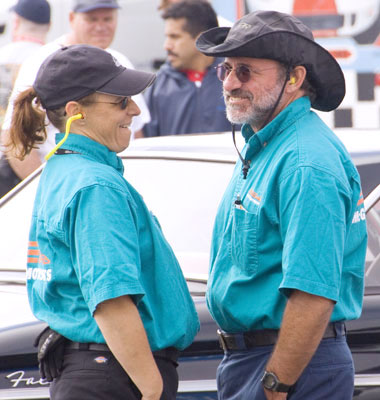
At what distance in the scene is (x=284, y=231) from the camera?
264 centimetres

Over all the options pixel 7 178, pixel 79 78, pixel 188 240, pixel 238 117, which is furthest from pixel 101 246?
pixel 7 178

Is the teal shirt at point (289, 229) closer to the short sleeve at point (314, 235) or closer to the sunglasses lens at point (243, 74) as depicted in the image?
the short sleeve at point (314, 235)

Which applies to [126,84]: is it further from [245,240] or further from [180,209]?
[180,209]

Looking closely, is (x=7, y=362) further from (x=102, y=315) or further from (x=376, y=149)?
(x=376, y=149)

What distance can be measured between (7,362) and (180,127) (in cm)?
349

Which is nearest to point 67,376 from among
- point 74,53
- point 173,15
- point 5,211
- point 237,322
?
point 237,322

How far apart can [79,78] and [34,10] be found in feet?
14.3

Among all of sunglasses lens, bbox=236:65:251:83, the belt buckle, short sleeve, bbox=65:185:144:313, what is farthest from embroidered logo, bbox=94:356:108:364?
sunglasses lens, bbox=236:65:251:83

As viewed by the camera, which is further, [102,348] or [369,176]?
[369,176]

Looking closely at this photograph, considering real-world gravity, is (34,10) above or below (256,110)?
below

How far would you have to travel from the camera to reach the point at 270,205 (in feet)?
8.77

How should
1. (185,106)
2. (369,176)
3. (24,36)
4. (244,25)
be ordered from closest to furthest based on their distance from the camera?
(244,25), (369,176), (185,106), (24,36)

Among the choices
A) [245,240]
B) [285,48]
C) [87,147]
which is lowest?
[245,240]

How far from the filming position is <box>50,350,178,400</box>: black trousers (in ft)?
8.59
